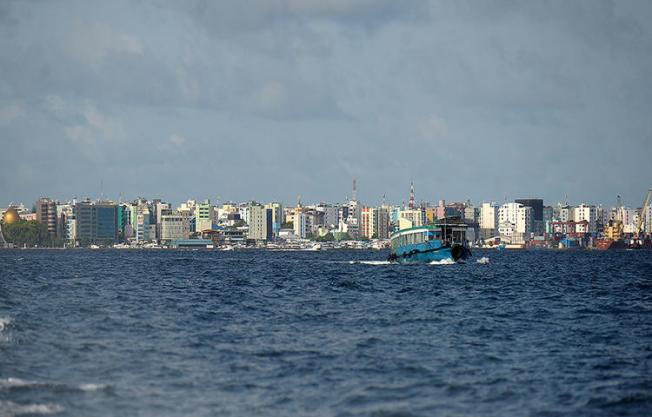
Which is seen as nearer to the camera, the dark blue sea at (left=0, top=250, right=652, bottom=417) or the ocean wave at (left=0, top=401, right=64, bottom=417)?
the ocean wave at (left=0, top=401, right=64, bottom=417)

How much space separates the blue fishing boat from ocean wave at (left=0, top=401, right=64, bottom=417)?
112m

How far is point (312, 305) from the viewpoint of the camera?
209 feet

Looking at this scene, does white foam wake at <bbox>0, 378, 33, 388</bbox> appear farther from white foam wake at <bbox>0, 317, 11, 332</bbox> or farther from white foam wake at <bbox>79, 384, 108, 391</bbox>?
white foam wake at <bbox>0, 317, 11, 332</bbox>

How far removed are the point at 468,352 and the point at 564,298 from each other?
117 ft

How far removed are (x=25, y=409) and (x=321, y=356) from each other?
13.9 m

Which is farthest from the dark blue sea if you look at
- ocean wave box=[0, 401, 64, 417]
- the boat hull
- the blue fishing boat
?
the blue fishing boat

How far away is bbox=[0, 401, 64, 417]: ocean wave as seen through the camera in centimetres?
2700

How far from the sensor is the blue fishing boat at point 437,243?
5497 inches

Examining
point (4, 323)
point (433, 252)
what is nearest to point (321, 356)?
point (4, 323)

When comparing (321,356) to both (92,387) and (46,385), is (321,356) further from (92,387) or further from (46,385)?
(46,385)

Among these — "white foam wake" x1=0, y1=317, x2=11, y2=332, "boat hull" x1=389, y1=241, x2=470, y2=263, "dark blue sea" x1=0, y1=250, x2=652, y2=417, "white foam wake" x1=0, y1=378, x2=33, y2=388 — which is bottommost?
"dark blue sea" x1=0, y1=250, x2=652, y2=417

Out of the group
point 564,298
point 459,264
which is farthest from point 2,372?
point 459,264

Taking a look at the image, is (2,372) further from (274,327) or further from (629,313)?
(629,313)

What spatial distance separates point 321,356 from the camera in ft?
127
